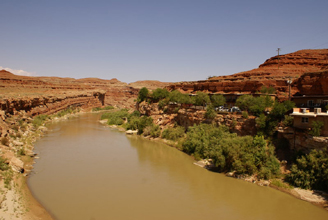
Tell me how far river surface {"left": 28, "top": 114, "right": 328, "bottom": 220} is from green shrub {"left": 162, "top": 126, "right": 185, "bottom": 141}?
4.17 metres

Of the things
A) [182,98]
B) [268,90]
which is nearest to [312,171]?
[268,90]

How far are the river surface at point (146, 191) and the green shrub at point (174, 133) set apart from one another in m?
4.17

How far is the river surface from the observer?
35.8ft

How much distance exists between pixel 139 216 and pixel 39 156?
11708 mm

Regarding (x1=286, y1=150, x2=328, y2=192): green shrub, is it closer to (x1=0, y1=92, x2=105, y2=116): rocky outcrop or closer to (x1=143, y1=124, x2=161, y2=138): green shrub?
(x1=143, y1=124, x2=161, y2=138): green shrub

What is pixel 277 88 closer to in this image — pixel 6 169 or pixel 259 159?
pixel 259 159

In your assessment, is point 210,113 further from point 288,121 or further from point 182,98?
point 288,121

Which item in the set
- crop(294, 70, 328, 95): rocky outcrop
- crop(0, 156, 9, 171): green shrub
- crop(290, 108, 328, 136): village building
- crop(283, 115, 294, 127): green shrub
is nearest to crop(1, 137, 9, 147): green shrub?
crop(0, 156, 9, 171): green shrub

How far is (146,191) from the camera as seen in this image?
42.6ft

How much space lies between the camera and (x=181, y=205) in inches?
457

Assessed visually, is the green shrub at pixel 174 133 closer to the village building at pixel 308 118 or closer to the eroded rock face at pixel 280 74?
the eroded rock face at pixel 280 74

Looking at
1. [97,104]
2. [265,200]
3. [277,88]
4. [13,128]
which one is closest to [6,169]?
[13,128]

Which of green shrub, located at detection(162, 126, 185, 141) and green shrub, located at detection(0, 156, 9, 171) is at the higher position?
green shrub, located at detection(0, 156, 9, 171)

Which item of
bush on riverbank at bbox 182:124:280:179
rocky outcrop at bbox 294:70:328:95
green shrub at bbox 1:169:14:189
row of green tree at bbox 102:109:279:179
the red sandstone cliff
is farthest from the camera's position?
the red sandstone cliff
